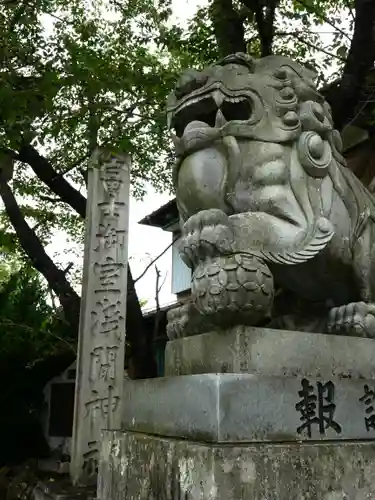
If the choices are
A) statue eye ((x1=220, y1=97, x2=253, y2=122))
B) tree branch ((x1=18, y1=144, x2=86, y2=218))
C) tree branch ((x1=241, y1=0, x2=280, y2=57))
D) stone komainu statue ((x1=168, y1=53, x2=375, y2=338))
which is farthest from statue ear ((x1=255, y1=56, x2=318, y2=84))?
tree branch ((x1=18, y1=144, x2=86, y2=218))

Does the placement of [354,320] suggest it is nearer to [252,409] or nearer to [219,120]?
[252,409]

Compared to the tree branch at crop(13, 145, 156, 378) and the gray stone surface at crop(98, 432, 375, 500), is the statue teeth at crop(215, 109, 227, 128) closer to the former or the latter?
the gray stone surface at crop(98, 432, 375, 500)

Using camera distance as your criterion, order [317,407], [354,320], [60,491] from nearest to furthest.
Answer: [317,407]
[354,320]
[60,491]

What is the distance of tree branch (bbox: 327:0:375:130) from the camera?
17.4 feet

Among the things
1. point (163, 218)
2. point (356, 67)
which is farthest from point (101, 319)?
point (163, 218)

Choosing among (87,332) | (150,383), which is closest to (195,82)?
(150,383)

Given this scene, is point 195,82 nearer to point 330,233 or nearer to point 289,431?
point 330,233

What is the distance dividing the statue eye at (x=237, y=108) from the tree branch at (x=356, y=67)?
129 inches

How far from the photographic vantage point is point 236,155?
8.33 ft

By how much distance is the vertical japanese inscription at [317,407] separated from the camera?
2217 millimetres

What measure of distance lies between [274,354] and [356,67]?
4483mm

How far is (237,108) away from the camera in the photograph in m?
2.69

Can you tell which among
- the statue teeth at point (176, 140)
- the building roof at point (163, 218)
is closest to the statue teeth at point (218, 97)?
the statue teeth at point (176, 140)

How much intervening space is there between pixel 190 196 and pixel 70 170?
5.73 metres
